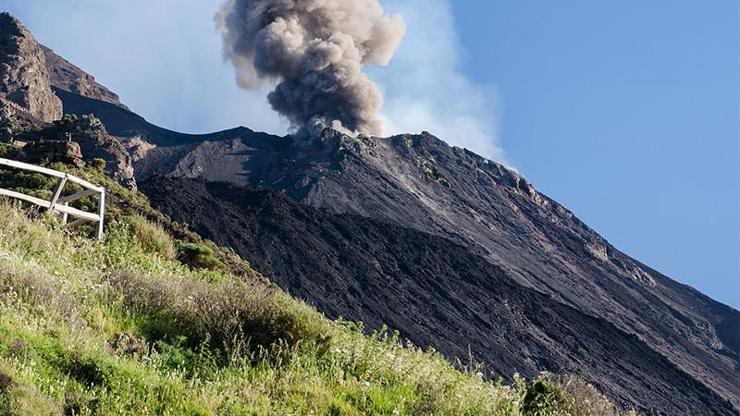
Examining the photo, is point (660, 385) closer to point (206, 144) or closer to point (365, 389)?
point (365, 389)

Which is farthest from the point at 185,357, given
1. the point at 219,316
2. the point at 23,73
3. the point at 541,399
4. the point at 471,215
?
the point at 23,73

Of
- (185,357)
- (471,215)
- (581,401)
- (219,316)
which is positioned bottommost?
(185,357)

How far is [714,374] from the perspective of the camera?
61.8 meters

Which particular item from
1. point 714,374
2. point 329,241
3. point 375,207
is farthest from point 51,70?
point 714,374

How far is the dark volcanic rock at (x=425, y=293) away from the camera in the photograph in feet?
145

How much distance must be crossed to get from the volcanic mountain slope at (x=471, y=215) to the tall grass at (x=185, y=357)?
35563mm

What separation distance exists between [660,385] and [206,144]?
60.2 meters

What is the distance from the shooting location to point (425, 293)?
50.9 meters

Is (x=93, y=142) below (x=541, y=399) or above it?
above

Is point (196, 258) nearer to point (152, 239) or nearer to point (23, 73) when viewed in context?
point (152, 239)

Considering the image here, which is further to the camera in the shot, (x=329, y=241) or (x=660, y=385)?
(x=329, y=241)

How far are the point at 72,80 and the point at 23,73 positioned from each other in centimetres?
4863

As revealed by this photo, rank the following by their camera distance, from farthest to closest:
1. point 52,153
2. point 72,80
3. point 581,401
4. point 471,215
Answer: point 72,80
point 471,215
point 52,153
point 581,401

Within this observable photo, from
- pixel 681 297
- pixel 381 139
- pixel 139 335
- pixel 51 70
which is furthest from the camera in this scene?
pixel 51 70
